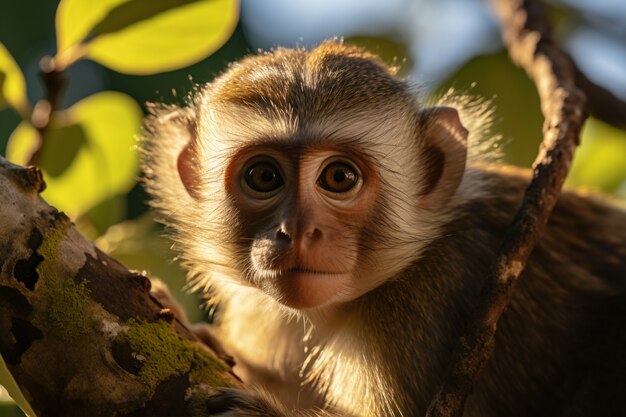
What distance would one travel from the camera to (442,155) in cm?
474

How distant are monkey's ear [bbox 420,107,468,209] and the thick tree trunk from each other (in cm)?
196

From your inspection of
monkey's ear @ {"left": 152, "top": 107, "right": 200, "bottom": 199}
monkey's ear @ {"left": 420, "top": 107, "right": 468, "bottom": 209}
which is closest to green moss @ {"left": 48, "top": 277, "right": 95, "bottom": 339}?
monkey's ear @ {"left": 152, "top": 107, "right": 200, "bottom": 199}

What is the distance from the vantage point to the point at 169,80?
1467 cm

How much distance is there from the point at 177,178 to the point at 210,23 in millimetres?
1265

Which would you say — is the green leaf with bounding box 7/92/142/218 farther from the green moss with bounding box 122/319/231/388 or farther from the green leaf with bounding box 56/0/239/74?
the green moss with bounding box 122/319/231/388

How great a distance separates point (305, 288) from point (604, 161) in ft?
8.57

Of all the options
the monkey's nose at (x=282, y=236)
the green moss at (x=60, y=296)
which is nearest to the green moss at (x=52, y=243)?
the green moss at (x=60, y=296)

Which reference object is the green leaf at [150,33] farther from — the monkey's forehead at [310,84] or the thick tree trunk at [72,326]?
the thick tree trunk at [72,326]

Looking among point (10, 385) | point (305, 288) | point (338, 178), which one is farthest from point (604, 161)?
point (10, 385)

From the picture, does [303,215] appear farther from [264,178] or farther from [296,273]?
[264,178]

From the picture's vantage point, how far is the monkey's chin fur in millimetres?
3869

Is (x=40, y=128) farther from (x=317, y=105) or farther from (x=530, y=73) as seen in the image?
(x=530, y=73)

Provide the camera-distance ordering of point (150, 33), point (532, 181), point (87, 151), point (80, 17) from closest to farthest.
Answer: point (532, 181) < point (80, 17) < point (150, 33) < point (87, 151)

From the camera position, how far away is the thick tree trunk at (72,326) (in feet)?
9.93
